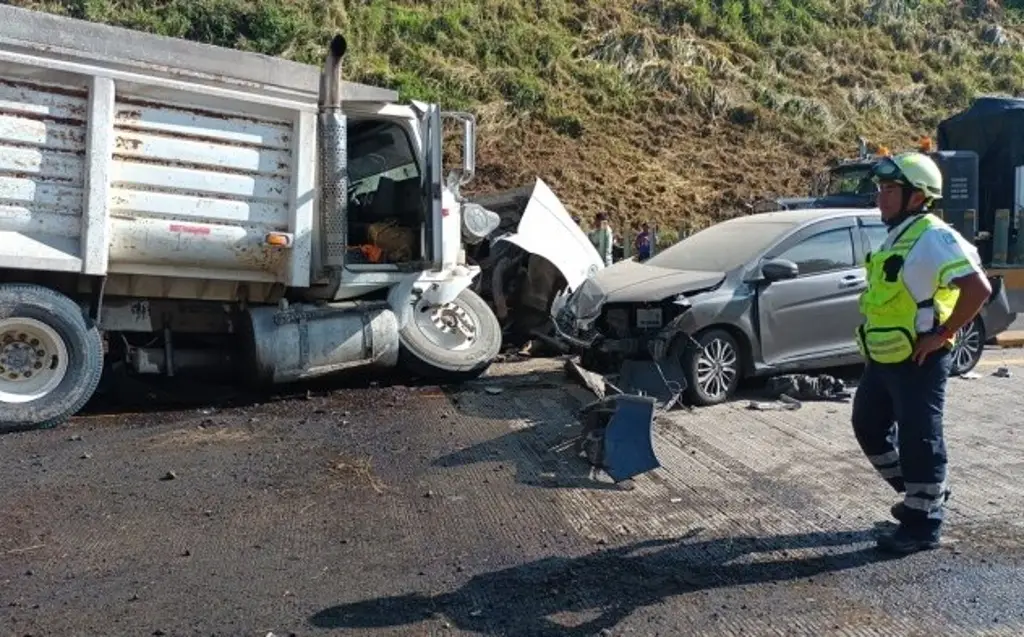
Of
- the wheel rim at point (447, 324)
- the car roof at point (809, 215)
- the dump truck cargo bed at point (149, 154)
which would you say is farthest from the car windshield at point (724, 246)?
the dump truck cargo bed at point (149, 154)

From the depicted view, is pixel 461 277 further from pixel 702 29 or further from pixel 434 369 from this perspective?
pixel 702 29

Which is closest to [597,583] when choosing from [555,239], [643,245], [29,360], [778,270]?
[778,270]

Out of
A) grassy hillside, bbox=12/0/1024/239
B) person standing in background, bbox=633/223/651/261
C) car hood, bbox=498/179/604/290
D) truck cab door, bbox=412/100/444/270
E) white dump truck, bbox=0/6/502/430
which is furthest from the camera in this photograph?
grassy hillside, bbox=12/0/1024/239

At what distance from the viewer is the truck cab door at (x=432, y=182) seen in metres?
8.47

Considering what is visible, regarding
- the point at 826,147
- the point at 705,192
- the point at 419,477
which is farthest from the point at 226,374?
the point at 826,147

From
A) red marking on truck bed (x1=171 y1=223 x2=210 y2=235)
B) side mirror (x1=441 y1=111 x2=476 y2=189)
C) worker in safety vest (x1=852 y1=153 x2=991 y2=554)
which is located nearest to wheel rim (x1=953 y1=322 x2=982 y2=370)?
side mirror (x1=441 y1=111 x2=476 y2=189)

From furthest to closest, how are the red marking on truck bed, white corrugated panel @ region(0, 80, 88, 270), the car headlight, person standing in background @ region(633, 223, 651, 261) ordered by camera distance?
1. person standing in background @ region(633, 223, 651, 261)
2. the car headlight
3. the red marking on truck bed
4. white corrugated panel @ region(0, 80, 88, 270)

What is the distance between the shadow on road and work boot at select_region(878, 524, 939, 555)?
73 millimetres

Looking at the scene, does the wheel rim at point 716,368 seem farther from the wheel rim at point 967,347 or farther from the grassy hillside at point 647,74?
the grassy hillside at point 647,74

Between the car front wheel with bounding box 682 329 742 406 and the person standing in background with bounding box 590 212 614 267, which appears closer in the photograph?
the car front wheel with bounding box 682 329 742 406

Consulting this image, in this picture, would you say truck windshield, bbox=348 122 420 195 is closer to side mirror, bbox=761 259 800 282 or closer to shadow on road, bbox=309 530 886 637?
side mirror, bbox=761 259 800 282

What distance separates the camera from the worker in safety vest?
4.39 meters

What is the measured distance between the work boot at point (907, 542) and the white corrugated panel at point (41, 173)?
5.44 m

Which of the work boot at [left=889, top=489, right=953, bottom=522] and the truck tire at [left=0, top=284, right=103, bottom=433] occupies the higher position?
the truck tire at [left=0, top=284, right=103, bottom=433]
